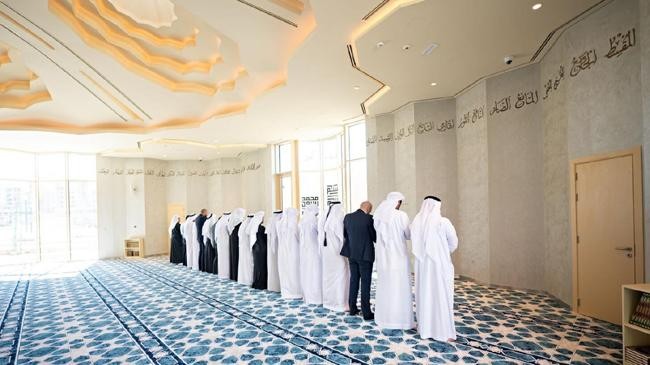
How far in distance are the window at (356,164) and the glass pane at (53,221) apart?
921 cm

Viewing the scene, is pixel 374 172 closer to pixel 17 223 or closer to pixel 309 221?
pixel 309 221

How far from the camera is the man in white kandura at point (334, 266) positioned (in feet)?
15.5

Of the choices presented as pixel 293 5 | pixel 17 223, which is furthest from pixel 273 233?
pixel 17 223

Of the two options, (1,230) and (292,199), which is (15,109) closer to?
(1,230)

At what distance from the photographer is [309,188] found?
35.7 ft

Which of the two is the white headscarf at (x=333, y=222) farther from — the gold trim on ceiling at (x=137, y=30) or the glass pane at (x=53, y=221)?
the glass pane at (x=53, y=221)

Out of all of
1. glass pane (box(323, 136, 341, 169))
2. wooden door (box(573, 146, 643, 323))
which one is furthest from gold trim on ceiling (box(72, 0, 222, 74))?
wooden door (box(573, 146, 643, 323))

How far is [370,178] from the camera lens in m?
8.04

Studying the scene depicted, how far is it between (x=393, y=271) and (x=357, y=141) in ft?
18.1

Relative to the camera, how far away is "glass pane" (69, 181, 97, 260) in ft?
37.1

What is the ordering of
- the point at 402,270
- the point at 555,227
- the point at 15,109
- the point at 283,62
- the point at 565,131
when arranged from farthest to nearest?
the point at 15,109, the point at 283,62, the point at 555,227, the point at 565,131, the point at 402,270

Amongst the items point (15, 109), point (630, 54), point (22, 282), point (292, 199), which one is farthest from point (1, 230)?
point (630, 54)

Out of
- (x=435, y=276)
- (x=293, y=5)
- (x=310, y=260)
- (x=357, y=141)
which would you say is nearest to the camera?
(x=435, y=276)

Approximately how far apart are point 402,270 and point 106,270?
8.06 meters
